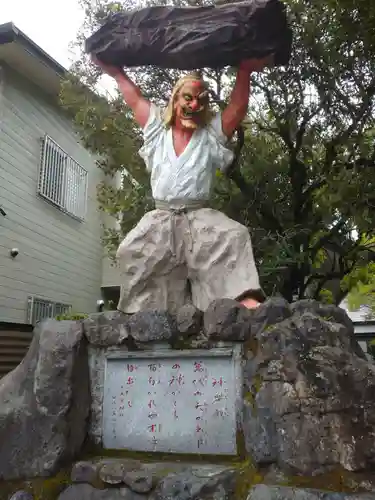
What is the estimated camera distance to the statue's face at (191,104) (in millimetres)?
4293

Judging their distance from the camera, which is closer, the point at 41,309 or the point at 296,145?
the point at 296,145

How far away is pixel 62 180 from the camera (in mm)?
10188

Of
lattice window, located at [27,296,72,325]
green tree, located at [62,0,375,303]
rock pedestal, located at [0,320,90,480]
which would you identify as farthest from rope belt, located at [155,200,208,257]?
lattice window, located at [27,296,72,325]

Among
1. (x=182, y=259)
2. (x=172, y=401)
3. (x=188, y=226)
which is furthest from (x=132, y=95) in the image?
(x=172, y=401)

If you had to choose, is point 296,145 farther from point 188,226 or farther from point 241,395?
point 241,395

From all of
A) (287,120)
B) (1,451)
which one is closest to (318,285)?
(287,120)

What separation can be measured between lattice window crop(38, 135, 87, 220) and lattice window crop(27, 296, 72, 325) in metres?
1.81

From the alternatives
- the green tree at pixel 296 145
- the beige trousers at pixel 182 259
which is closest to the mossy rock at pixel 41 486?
the beige trousers at pixel 182 259

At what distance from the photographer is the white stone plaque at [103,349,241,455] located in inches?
135

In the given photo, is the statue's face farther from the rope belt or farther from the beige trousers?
the beige trousers

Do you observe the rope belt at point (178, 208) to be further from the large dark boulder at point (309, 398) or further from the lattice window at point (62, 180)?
the lattice window at point (62, 180)

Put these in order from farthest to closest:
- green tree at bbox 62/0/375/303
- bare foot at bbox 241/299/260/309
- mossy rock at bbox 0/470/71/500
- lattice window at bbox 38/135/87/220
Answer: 1. lattice window at bbox 38/135/87/220
2. green tree at bbox 62/0/375/303
3. bare foot at bbox 241/299/260/309
4. mossy rock at bbox 0/470/71/500

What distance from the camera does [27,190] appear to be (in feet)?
29.6

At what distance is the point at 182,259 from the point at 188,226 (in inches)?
10.3
